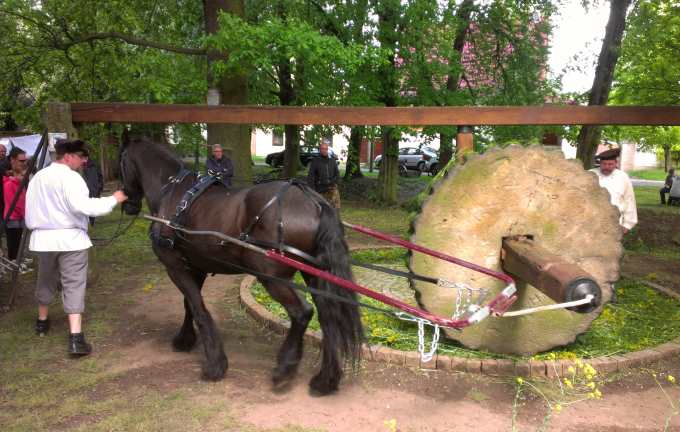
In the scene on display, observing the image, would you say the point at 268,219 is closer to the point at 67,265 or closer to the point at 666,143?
the point at 67,265

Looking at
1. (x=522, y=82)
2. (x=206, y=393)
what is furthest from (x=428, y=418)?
(x=522, y=82)

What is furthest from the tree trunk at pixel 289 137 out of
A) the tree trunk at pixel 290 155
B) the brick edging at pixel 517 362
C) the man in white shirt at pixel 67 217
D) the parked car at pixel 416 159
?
the parked car at pixel 416 159

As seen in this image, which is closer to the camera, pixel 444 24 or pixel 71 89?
pixel 71 89

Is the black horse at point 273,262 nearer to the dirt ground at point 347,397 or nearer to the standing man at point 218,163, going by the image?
the dirt ground at point 347,397

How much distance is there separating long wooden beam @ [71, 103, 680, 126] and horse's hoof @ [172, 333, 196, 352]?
2228 millimetres

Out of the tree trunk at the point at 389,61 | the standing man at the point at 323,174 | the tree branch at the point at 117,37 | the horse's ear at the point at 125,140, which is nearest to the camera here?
the horse's ear at the point at 125,140

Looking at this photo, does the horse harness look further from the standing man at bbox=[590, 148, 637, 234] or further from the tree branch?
the tree branch

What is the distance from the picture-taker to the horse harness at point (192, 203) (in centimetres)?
369

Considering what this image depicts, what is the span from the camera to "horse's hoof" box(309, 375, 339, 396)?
3857 millimetres

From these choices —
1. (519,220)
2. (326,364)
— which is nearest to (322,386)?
(326,364)

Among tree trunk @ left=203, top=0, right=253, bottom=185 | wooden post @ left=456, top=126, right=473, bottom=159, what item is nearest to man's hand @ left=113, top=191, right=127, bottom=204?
wooden post @ left=456, top=126, right=473, bottom=159

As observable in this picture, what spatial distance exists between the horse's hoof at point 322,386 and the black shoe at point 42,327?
2.76 metres

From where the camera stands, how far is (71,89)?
418 inches

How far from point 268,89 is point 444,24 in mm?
4494
